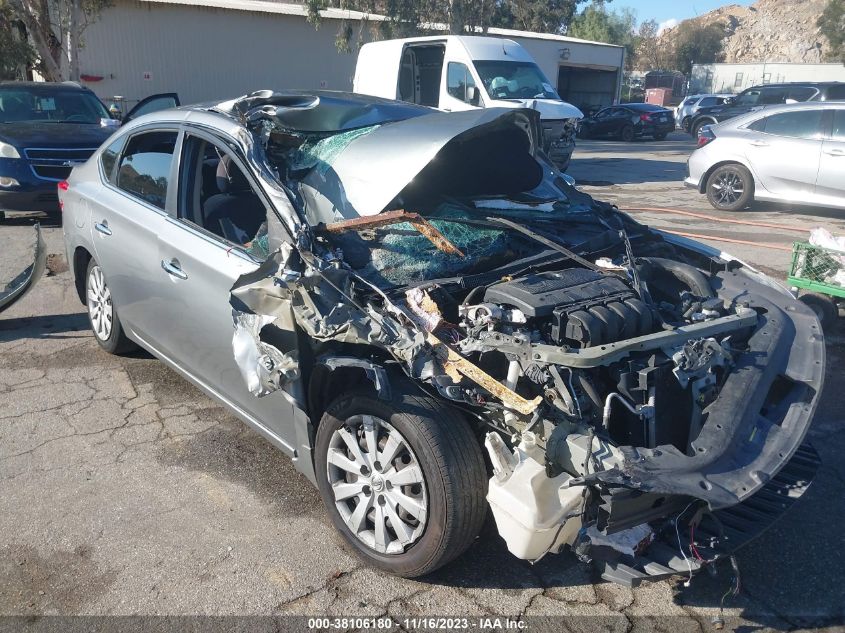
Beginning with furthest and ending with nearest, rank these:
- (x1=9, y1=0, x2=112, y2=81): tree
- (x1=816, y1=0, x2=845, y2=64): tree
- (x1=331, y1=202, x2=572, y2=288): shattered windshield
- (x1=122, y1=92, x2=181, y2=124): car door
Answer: (x1=816, y1=0, x2=845, y2=64): tree, (x1=9, y1=0, x2=112, y2=81): tree, (x1=122, y1=92, x2=181, y2=124): car door, (x1=331, y1=202, x2=572, y2=288): shattered windshield

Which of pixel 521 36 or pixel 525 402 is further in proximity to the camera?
pixel 521 36

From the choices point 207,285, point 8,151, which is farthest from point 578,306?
point 8,151

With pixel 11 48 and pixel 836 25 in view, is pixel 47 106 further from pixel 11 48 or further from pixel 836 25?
pixel 836 25

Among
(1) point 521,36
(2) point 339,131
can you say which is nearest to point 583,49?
(1) point 521,36

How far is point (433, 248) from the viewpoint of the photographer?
3.64 metres

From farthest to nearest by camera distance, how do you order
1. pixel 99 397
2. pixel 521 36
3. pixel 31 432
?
pixel 521 36
pixel 99 397
pixel 31 432

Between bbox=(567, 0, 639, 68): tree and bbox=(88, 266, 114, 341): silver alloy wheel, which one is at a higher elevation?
bbox=(567, 0, 639, 68): tree

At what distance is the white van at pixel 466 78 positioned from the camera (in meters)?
13.6

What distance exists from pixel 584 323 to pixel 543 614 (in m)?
1.18

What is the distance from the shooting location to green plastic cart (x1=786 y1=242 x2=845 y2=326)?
559 centimetres

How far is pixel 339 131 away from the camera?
4.14m

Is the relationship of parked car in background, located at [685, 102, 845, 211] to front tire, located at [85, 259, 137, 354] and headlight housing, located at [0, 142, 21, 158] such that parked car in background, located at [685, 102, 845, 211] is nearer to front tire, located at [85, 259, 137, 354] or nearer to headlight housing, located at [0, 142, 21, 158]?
front tire, located at [85, 259, 137, 354]

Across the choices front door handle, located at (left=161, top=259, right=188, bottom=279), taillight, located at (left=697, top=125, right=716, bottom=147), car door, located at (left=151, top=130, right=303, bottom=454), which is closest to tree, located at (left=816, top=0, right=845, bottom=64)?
taillight, located at (left=697, top=125, right=716, bottom=147)

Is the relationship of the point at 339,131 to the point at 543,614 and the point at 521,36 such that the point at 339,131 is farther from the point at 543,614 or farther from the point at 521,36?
the point at 521,36
